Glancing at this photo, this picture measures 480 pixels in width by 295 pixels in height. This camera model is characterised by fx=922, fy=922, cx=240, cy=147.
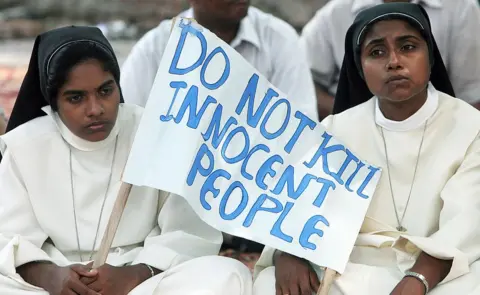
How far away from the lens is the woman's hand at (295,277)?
315 cm

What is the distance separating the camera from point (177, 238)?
11.2 ft

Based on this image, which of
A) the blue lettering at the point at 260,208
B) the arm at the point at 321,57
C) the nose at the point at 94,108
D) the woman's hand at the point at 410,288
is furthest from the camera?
the arm at the point at 321,57

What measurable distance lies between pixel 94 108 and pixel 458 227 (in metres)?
1.34

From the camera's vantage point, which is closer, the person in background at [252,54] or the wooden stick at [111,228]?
the wooden stick at [111,228]

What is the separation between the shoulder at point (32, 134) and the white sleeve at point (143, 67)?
1262 mm

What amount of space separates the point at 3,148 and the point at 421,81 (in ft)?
5.26

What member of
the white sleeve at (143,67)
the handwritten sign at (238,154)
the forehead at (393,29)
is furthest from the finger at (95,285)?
the white sleeve at (143,67)

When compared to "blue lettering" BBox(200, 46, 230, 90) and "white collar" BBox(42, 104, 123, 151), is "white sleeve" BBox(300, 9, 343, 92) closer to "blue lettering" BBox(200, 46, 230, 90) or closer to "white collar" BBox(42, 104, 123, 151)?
"white collar" BBox(42, 104, 123, 151)

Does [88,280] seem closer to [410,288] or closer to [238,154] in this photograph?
[238,154]

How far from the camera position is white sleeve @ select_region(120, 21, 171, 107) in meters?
4.82

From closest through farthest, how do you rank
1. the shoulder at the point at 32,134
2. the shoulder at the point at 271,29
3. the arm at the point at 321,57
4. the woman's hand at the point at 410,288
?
1. the woman's hand at the point at 410,288
2. the shoulder at the point at 32,134
3. the shoulder at the point at 271,29
4. the arm at the point at 321,57

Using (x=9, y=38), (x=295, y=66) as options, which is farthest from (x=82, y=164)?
(x=9, y=38)

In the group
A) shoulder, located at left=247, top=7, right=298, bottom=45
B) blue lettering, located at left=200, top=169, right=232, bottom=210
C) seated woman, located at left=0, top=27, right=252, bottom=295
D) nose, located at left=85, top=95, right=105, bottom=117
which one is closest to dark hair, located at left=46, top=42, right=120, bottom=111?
seated woman, located at left=0, top=27, right=252, bottom=295

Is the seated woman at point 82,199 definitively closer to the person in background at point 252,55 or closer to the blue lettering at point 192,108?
the blue lettering at point 192,108
